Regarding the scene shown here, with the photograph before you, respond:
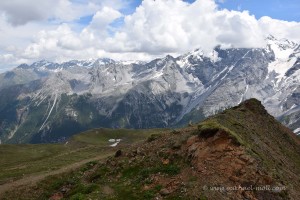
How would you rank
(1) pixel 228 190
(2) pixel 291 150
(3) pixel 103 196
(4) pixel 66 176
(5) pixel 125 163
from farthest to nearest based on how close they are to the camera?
(2) pixel 291 150 < (4) pixel 66 176 < (5) pixel 125 163 < (3) pixel 103 196 < (1) pixel 228 190

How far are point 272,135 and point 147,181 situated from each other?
131 ft

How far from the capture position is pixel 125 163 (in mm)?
53562

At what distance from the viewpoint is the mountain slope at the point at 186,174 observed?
41.6 m

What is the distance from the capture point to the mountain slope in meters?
41.6

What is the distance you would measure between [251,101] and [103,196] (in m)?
54.0

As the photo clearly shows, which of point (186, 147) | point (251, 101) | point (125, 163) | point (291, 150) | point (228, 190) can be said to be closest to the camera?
point (228, 190)

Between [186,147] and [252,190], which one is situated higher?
[186,147]

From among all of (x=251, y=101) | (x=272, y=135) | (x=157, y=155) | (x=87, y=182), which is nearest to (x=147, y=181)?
(x=157, y=155)

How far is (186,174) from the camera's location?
145 ft

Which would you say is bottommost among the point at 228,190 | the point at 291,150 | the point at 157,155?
the point at 291,150

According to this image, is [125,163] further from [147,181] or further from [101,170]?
[147,181]

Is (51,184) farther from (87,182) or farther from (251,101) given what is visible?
(251,101)

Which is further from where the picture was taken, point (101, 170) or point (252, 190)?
point (101, 170)

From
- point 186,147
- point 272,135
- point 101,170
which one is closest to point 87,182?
point 101,170
